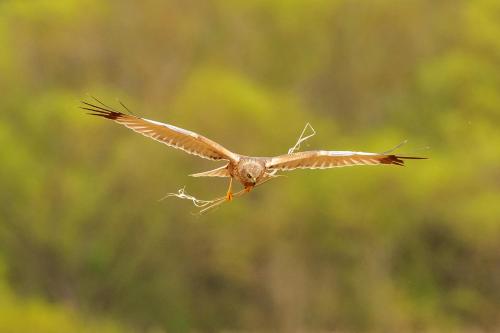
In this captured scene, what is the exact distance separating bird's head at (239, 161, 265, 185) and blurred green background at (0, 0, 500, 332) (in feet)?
60.6

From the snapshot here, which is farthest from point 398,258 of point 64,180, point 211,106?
point 64,180

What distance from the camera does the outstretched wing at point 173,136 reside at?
1191 centimetres

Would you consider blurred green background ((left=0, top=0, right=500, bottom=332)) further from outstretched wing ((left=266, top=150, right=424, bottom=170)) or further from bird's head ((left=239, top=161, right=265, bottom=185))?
bird's head ((left=239, top=161, right=265, bottom=185))

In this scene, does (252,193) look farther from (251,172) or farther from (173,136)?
(251,172)

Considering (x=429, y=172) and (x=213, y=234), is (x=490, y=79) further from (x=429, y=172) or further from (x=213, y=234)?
(x=213, y=234)

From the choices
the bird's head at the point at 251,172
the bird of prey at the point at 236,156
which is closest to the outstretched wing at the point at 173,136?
the bird of prey at the point at 236,156

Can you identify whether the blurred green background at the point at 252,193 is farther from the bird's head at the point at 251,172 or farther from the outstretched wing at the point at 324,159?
the bird's head at the point at 251,172

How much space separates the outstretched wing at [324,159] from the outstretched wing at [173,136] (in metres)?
0.31

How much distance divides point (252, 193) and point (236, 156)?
21.6 m

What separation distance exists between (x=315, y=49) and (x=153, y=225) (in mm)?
6698

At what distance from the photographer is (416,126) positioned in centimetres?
3788

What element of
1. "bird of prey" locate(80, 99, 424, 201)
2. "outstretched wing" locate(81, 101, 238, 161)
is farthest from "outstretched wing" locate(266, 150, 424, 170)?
"outstretched wing" locate(81, 101, 238, 161)

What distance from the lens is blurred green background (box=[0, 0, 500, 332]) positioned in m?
32.7

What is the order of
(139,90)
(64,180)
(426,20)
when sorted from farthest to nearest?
1. (426,20)
2. (139,90)
3. (64,180)
